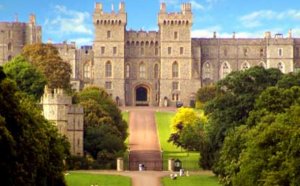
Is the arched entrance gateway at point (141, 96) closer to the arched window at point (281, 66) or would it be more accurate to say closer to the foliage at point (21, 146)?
the arched window at point (281, 66)

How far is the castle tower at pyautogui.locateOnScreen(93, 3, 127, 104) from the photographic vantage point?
9775 centimetres

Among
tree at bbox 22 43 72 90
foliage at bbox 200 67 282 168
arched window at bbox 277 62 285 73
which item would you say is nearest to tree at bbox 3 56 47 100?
tree at bbox 22 43 72 90

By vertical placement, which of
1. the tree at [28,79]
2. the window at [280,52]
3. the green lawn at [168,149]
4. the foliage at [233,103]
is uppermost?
the window at [280,52]

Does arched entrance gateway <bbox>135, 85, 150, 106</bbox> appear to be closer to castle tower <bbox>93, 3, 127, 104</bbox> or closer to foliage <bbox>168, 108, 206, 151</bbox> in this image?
castle tower <bbox>93, 3, 127, 104</bbox>

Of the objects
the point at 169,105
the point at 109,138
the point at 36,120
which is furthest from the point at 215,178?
the point at 169,105

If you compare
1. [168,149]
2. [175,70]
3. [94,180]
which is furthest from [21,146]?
[175,70]

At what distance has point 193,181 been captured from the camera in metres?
45.8

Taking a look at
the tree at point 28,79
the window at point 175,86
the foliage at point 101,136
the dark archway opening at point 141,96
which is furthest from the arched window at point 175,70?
the tree at point 28,79

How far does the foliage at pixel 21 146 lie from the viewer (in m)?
27.2

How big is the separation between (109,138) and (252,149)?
902 inches

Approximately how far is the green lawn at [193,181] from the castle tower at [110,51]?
49.0 meters

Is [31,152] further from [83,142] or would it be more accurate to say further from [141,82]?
[141,82]

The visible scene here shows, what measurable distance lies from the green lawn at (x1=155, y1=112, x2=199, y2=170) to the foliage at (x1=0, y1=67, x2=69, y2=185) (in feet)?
78.8

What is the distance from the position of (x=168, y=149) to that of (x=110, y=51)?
33099 millimetres
